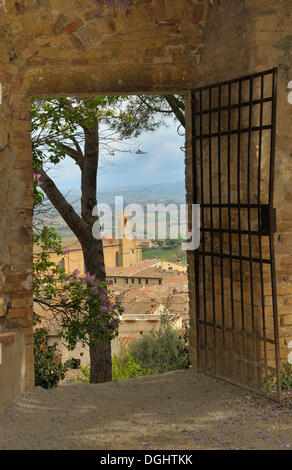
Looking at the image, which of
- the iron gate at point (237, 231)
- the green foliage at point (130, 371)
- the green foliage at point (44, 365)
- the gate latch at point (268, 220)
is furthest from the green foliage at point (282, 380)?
the green foliage at point (130, 371)

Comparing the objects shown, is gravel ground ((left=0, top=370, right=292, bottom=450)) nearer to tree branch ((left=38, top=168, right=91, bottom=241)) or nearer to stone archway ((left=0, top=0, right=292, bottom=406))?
stone archway ((left=0, top=0, right=292, bottom=406))

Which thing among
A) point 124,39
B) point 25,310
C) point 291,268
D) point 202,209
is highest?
point 124,39

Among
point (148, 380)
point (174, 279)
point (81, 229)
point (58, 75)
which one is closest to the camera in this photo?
point (58, 75)

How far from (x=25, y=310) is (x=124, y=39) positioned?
244 centimetres

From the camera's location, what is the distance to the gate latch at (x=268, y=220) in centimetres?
414

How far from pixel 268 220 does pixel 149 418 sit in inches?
66.3

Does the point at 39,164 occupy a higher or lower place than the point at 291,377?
higher

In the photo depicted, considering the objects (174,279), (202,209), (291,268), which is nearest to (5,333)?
(202,209)

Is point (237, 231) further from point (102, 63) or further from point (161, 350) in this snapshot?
point (161, 350)

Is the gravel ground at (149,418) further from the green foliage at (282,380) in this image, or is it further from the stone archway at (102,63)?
the stone archway at (102,63)

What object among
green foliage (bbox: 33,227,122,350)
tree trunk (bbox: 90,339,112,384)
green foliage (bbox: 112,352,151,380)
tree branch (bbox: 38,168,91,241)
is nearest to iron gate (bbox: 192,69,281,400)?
green foliage (bbox: 33,227,122,350)

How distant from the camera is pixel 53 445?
3.54 meters

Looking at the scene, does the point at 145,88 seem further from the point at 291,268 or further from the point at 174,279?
the point at 174,279

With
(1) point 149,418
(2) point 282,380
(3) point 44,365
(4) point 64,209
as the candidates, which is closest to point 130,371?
(4) point 64,209
